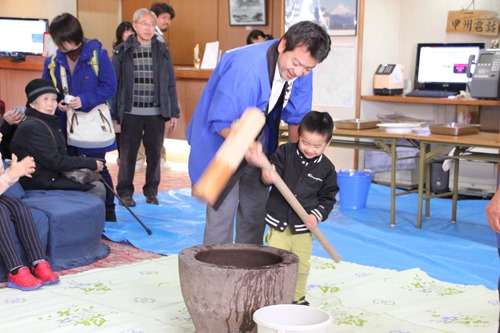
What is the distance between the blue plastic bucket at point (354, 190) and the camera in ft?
19.1

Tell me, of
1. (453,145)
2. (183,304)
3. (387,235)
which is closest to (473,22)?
(453,145)

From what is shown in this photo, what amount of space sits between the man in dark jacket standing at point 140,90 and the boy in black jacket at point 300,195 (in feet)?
8.73

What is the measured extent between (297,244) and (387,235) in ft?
6.28

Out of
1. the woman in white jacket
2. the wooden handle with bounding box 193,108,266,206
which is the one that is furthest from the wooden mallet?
the woman in white jacket

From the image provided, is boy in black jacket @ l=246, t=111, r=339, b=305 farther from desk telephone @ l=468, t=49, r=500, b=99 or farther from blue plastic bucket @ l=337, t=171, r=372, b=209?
desk telephone @ l=468, t=49, r=500, b=99

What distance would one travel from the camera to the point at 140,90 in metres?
5.68

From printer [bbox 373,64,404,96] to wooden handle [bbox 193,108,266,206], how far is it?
4.35 meters

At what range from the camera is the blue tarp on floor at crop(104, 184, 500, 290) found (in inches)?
170

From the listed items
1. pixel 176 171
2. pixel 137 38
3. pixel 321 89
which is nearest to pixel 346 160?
pixel 321 89

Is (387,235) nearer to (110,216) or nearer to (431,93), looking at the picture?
(110,216)

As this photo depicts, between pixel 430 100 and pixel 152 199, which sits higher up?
pixel 430 100

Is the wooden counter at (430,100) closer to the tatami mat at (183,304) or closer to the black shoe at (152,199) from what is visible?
the black shoe at (152,199)

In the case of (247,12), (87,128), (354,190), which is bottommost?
(354,190)

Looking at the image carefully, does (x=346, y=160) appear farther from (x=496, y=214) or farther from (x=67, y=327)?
(x=496, y=214)
